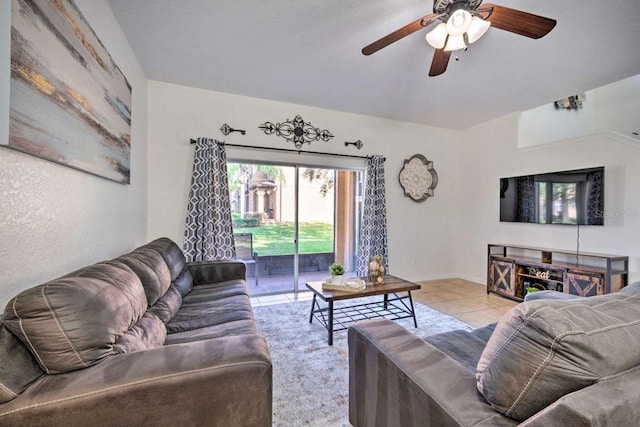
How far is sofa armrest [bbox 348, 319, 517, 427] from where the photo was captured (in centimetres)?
84

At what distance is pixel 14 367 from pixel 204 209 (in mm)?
2618

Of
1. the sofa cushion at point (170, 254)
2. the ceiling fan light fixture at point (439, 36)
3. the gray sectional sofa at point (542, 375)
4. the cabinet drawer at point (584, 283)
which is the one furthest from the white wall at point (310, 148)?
the gray sectional sofa at point (542, 375)

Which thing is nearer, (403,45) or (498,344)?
(498,344)

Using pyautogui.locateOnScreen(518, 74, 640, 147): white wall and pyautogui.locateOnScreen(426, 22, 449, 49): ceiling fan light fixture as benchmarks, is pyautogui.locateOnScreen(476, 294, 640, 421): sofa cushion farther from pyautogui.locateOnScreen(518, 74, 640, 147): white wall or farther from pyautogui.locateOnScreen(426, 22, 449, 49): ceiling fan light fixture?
pyautogui.locateOnScreen(518, 74, 640, 147): white wall

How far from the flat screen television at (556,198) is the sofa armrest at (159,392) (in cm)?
407

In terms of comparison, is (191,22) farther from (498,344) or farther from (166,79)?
(498,344)

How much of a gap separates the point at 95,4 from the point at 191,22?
0.62 m

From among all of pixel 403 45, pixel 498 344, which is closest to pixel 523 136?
pixel 403 45

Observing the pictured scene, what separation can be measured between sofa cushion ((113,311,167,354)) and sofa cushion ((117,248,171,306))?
0.19m

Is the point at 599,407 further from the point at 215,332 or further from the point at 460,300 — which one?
the point at 460,300

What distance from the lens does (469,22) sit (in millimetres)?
1774

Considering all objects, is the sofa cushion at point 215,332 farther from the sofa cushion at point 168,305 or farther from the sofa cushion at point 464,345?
the sofa cushion at point 464,345

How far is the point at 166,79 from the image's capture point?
3234mm

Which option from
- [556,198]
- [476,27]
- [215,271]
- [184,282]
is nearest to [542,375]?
[476,27]
